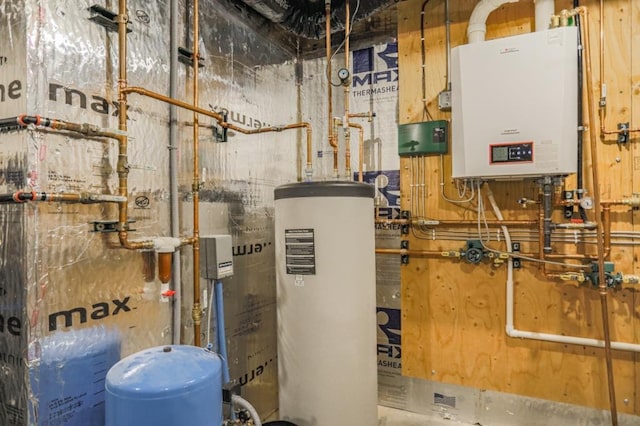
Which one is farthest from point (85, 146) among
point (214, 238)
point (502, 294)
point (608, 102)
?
point (608, 102)

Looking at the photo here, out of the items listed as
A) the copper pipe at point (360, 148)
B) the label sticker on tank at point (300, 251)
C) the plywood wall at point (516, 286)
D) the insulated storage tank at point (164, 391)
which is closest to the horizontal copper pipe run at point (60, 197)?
the insulated storage tank at point (164, 391)

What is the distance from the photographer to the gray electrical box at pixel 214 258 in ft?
6.50

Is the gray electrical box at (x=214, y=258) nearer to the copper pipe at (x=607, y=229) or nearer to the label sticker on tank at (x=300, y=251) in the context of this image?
the label sticker on tank at (x=300, y=251)

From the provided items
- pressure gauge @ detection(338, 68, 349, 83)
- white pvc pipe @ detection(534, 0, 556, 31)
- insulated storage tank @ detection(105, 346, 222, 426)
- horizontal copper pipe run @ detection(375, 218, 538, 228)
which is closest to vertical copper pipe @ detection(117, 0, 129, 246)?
insulated storage tank @ detection(105, 346, 222, 426)

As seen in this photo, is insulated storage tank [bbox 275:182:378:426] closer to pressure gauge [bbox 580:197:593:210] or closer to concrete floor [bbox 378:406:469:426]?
concrete floor [bbox 378:406:469:426]

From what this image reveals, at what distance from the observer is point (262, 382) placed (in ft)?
8.82

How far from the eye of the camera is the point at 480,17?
2.34 metres

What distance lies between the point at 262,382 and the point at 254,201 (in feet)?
3.98

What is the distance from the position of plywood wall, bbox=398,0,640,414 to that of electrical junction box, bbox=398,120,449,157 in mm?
73

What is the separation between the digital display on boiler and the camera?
2.12 meters

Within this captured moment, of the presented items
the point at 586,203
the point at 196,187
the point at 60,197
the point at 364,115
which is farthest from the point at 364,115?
the point at 60,197

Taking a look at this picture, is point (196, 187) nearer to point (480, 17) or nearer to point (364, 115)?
point (364, 115)

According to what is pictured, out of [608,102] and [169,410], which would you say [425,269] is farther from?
[169,410]

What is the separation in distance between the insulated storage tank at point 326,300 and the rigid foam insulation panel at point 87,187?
0.51 m
